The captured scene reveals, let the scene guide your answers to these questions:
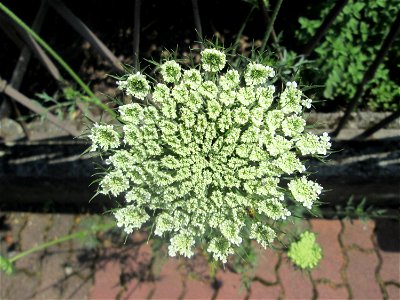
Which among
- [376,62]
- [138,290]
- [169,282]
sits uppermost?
[376,62]

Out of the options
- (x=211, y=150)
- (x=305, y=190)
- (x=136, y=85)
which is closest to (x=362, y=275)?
(x=305, y=190)

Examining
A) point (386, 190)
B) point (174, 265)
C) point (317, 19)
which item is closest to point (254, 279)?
point (174, 265)

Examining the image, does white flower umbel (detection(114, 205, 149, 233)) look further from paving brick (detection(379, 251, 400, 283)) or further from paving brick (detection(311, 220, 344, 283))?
paving brick (detection(379, 251, 400, 283))

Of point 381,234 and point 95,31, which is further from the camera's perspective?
point 95,31

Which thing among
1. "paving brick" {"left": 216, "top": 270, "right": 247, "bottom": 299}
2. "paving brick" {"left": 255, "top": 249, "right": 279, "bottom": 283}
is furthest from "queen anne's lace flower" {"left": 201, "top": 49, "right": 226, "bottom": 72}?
"paving brick" {"left": 216, "top": 270, "right": 247, "bottom": 299}

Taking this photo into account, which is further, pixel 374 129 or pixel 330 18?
pixel 374 129

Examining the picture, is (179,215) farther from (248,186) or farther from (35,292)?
(35,292)

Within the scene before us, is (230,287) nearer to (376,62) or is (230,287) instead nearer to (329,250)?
(329,250)

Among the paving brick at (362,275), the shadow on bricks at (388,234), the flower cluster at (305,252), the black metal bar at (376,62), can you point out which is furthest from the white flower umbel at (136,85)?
the shadow on bricks at (388,234)
